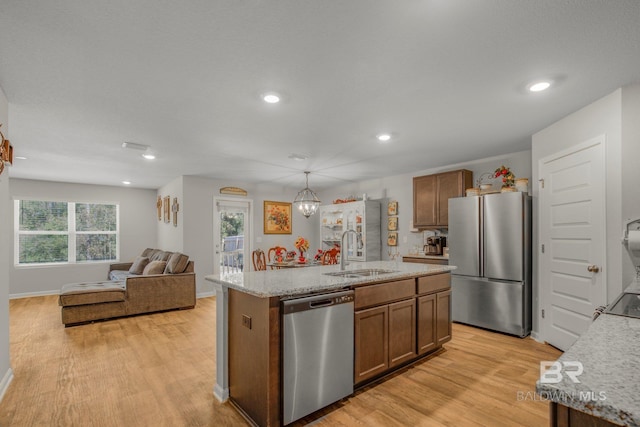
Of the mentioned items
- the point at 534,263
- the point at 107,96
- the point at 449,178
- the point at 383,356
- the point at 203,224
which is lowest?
the point at 383,356

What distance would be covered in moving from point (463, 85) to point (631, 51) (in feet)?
3.17

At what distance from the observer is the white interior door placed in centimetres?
280

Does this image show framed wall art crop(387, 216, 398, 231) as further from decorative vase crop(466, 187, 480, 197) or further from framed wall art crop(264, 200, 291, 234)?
framed wall art crop(264, 200, 291, 234)

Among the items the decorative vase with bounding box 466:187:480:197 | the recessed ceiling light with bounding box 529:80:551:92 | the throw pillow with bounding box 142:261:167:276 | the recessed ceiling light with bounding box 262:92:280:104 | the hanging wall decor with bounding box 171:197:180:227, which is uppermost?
the recessed ceiling light with bounding box 529:80:551:92

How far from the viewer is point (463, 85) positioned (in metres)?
2.43

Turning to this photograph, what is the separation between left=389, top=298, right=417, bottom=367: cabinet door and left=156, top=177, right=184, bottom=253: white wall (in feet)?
15.4

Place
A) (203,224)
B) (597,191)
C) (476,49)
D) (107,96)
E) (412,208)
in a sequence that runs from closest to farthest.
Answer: (476,49)
(107,96)
(597,191)
(412,208)
(203,224)

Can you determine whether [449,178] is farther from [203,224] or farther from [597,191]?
[203,224]

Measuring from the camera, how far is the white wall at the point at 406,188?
4.47 meters

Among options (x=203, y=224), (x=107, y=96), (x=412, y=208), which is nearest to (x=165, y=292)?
(x=203, y=224)

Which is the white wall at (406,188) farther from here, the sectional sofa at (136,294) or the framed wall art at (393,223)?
the sectional sofa at (136,294)

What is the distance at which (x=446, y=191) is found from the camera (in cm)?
502

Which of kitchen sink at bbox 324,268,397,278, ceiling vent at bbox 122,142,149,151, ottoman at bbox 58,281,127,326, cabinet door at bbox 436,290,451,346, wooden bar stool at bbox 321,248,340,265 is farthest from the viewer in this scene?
wooden bar stool at bbox 321,248,340,265

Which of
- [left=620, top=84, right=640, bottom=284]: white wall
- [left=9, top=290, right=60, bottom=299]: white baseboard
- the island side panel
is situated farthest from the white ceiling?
[left=9, top=290, right=60, bottom=299]: white baseboard
